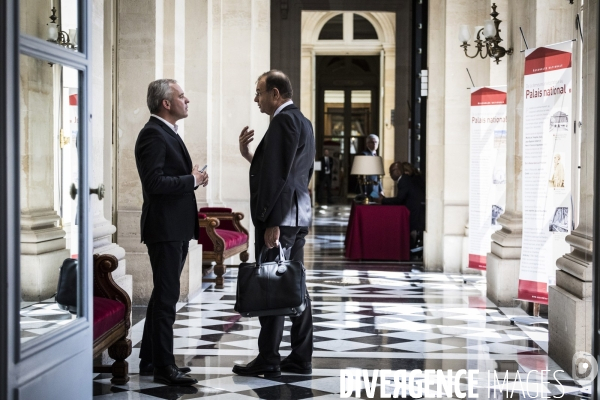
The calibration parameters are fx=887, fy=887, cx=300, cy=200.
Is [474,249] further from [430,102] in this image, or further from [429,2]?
[429,2]

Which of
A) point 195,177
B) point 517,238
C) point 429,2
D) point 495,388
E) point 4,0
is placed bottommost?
point 495,388

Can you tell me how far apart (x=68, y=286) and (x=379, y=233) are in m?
9.18

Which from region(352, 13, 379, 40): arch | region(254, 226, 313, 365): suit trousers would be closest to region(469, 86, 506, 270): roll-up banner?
region(254, 226, 313, 365): suit trousers

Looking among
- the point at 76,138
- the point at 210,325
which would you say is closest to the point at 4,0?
the point at 76,138

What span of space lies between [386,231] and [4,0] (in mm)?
10120

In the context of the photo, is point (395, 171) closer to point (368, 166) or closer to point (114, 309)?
point (368, 166)

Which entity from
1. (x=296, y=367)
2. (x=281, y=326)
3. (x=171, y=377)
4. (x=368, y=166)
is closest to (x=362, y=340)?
(x=296, y=367)

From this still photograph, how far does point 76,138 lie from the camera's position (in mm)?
4102

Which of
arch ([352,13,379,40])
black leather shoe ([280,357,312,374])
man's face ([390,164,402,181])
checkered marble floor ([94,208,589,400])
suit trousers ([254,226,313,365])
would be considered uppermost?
arch ([352,13,379,40])

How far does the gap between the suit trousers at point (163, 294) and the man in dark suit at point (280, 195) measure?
516 millimetres

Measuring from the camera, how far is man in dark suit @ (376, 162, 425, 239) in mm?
12758

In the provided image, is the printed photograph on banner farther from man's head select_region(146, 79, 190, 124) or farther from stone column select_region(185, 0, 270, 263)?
stone column select_region(185, 0, 270, 263)

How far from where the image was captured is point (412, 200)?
1280 cm

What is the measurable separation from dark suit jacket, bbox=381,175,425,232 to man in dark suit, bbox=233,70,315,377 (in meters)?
7.26
